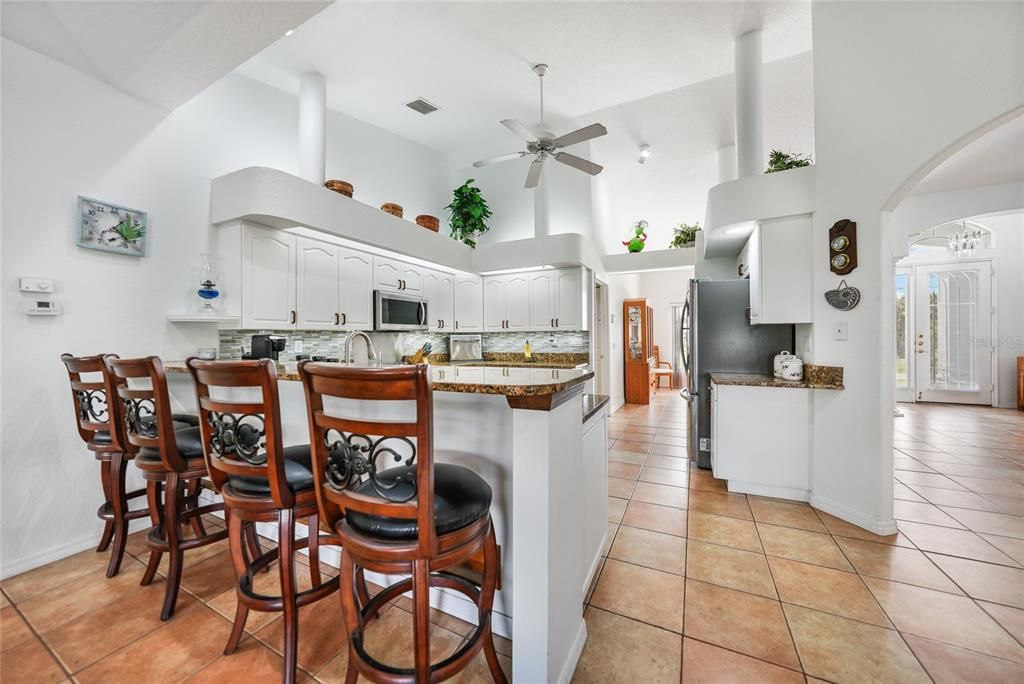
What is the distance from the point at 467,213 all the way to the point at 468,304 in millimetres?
1246

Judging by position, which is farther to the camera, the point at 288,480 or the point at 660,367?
the point at 660,367

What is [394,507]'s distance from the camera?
945 mm

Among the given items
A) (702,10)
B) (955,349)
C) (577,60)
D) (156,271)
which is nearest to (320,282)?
(156,271)

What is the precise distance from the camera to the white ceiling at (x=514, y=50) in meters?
2.93

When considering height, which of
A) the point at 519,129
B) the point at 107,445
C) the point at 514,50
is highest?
the point at 514,50

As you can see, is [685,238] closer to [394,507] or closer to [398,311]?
[398,311]

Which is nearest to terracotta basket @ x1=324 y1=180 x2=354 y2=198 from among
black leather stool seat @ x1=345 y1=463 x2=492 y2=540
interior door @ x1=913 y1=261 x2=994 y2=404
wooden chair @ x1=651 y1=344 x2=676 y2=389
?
black leather stool seat @ x1=345 y1=463 x2=492 y2=540

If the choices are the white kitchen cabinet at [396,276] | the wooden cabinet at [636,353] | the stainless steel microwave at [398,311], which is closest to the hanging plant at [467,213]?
the white kitchen cabinet at [396,276]

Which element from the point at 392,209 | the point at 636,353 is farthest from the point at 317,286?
the point at 636,353

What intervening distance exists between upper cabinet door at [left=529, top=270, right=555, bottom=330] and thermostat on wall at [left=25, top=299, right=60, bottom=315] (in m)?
4.14

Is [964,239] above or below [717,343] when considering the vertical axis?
above

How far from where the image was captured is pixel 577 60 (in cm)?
346

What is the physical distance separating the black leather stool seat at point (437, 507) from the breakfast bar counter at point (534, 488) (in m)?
0.14

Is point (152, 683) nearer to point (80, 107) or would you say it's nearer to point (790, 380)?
point (80, 107)
